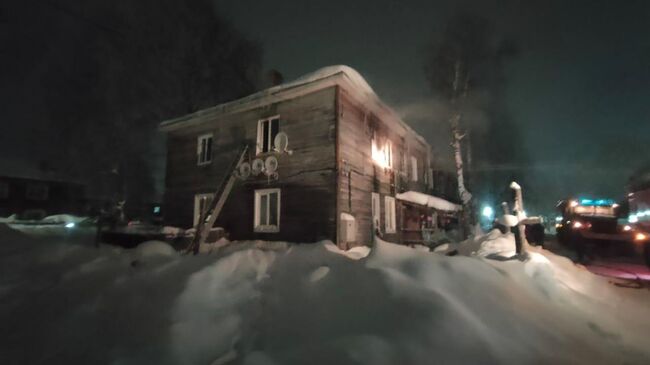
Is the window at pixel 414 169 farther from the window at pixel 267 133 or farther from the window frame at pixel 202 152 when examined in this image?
the window frame at pixel 202 152

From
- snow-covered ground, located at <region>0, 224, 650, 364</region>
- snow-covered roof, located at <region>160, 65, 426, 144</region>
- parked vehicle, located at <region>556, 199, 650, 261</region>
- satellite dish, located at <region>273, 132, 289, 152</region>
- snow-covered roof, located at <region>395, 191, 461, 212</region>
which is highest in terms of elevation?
snow-covered roof, located at <region>160, 65, 426, 144</region>

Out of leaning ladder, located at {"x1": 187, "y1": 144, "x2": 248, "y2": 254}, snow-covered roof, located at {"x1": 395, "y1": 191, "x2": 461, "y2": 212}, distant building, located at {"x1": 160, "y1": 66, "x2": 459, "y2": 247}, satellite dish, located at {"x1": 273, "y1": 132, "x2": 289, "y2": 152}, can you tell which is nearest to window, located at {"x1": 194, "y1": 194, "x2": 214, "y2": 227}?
distant building, located at {"x1": 160, "y1": 66, "x2": 459, "y2": 247}

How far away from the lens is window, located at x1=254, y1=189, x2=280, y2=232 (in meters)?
13.2

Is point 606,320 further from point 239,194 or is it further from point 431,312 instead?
point 239,194


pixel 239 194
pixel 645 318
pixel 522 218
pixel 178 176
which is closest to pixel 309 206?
pixel 239 194

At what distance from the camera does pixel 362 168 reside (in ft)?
45.0

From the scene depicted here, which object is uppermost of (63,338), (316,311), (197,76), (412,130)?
(197,76)

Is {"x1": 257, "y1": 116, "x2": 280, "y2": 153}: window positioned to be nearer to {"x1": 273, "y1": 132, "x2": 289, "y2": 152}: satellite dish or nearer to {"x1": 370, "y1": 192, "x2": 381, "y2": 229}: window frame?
{"x1": 273, "y1": 132, "x2": 289, "y2": 152}: satellite dish

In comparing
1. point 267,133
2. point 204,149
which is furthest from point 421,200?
point 204,149

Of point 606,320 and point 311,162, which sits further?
point 311,162

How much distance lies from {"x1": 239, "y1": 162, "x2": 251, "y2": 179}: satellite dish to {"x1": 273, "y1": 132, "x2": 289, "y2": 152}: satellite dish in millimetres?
1452

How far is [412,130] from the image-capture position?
19.2 m

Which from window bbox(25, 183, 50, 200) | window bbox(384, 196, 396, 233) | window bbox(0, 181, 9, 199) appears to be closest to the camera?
window bbox(384, 196, 396, 233)

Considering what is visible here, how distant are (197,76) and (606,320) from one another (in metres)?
24.9
